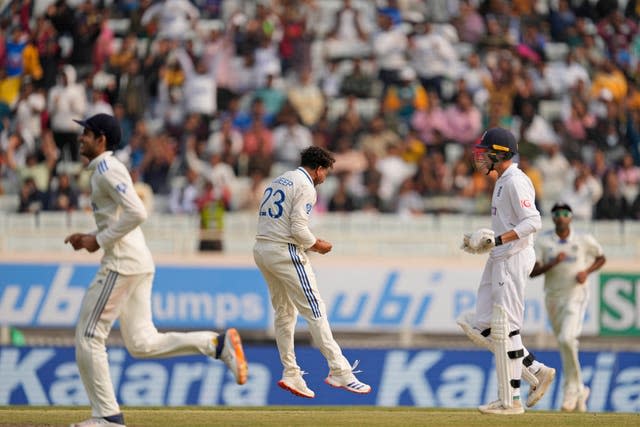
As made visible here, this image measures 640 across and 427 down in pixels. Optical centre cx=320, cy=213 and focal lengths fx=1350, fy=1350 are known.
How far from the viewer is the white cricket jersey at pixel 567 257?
1595 centimetres

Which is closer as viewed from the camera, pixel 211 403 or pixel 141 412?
pixel 141 412

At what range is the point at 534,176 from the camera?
20391 mm

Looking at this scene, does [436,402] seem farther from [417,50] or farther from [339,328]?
[417,50]

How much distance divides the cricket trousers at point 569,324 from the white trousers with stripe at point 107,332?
7272 mm

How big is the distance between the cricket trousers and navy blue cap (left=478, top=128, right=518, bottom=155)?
539 centimetres

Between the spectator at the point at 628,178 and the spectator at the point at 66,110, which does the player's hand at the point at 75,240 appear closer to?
the spectator at the point at 66,110

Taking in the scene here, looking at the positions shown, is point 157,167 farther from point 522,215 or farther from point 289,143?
point 522,215

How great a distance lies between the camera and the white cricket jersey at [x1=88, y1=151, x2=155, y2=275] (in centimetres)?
915

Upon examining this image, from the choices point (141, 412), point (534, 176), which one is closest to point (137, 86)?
point (534, 176)

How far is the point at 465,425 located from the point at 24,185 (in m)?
10.1

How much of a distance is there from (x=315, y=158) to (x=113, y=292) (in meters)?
2.41

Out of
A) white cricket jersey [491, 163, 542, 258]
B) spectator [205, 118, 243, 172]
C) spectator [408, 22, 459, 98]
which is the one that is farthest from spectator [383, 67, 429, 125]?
white cricket jersey [491, 163, 542, 258]

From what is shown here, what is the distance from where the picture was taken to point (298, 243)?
11.0 metres

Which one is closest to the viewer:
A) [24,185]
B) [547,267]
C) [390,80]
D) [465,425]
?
[465,425]
